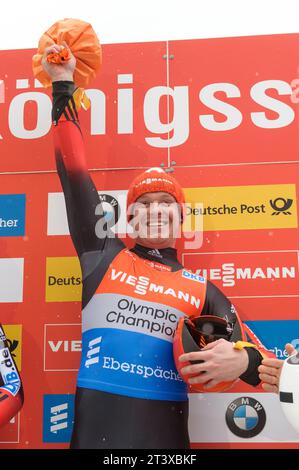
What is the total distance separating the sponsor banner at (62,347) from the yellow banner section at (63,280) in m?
0.14

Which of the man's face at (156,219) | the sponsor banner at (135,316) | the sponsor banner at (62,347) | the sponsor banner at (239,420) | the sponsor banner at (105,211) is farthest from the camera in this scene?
the sponsor banner at (105,211)

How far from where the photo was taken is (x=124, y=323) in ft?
7.72

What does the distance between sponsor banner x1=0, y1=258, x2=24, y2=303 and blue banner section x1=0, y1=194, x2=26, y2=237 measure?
0.47ft

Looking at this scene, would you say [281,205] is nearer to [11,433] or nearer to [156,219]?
[156,219]

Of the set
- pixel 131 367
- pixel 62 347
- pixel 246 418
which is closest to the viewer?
pixel 131 367

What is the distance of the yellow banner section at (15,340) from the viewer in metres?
2.82

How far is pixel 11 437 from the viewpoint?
2748mm

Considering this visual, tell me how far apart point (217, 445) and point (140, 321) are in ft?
2.53

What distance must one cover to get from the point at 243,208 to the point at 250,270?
31cm

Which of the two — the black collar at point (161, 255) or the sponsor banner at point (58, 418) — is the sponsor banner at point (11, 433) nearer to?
the sponsor banner at point (58, 418)

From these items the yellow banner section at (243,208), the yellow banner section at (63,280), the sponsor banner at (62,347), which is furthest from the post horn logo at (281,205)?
the sponsor banner at (62,347)

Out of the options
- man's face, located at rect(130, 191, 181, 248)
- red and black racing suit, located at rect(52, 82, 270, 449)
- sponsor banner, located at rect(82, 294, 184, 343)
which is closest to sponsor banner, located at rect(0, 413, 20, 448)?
red and black racing suit, located at rect(52, 82, 270, 449)

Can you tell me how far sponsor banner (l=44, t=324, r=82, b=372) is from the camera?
9.16 feet

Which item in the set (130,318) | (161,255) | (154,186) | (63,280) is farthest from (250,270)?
(63,280)
